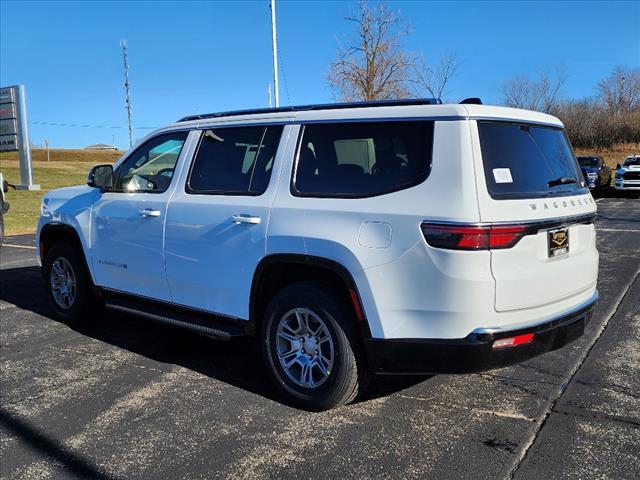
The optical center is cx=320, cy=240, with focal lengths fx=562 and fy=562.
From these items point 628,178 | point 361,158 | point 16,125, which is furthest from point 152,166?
point 628,178

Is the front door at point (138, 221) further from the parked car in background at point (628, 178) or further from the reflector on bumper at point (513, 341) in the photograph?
the parked car in background at point (628, 178)

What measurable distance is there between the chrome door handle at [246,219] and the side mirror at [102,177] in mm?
1788

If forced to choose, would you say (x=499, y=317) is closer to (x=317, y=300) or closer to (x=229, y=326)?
(x=317, y=300)

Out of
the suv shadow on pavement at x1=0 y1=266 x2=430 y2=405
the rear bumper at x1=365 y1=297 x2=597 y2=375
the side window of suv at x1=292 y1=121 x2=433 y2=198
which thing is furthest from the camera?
the suv shadow on pavement at x1=0 y1=266 x2=430 y2=405

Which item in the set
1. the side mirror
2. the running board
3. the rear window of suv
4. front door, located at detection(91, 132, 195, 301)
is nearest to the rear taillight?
the rear window of suv

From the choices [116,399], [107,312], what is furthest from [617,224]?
[116,399]

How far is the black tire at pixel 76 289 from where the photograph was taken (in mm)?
5477

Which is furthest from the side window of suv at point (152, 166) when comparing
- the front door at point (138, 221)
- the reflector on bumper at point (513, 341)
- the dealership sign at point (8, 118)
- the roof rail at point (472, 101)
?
the dealership sign at point (8, 118)

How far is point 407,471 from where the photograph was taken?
2.93 m

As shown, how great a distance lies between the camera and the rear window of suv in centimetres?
312

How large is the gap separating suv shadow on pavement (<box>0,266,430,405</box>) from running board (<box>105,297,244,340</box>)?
0.25 m

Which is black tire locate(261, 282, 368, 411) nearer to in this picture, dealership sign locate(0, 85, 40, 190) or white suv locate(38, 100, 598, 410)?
white suv locate(38, 100, 598, 410)

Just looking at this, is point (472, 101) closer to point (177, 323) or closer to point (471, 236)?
point (471, 236)

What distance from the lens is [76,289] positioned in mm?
5535
